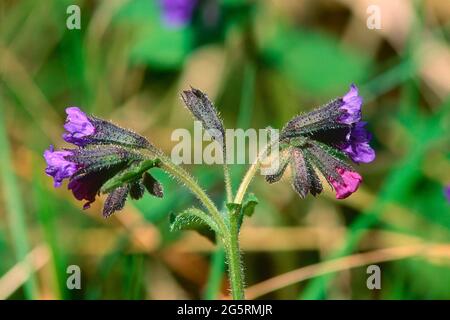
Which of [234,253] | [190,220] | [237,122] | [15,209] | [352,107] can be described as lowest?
[234,253]

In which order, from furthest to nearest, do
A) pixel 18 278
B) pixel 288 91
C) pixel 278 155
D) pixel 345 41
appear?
pixel 345 41, pixel 288 91, pixel 18 278, pixel 278 155

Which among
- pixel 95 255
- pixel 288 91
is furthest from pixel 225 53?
pixel 95 255

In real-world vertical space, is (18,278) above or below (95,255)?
below

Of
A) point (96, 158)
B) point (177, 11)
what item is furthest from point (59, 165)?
point (177, 11)

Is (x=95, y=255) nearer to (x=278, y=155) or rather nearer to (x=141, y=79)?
(x=141, y=79)

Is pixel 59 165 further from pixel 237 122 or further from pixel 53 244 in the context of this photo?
Answer: pixel 237 122

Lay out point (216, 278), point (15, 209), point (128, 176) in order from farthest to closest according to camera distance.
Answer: point (15, 209)
point (216, 278)
point (128, 176)
